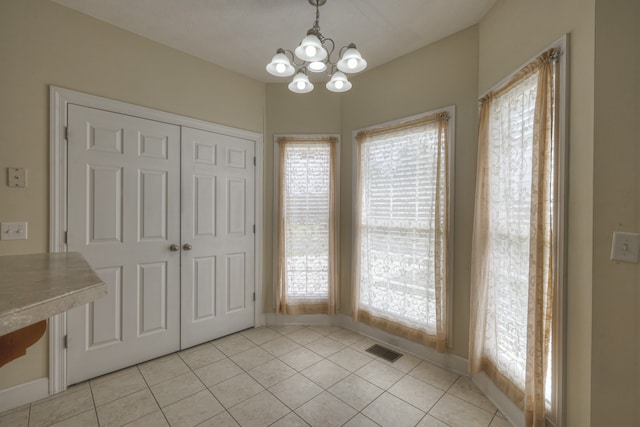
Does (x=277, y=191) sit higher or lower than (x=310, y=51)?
lower

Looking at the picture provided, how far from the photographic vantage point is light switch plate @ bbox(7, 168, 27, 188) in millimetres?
1812

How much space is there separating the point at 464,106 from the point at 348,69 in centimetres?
108

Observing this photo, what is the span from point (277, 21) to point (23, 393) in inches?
126

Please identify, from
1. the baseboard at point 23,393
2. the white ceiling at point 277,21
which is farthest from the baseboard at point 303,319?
the white ceiling at point 277,21

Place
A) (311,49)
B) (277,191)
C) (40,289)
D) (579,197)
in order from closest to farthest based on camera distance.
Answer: (40,289) → (579,197) → (311,49) → (277,191)

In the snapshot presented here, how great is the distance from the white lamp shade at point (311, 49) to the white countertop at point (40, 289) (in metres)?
1.46

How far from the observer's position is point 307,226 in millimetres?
3121

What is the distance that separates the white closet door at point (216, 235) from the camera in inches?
103

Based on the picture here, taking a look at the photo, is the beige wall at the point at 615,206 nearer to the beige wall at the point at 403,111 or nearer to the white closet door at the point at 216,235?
the beige wall at the point at 403,111

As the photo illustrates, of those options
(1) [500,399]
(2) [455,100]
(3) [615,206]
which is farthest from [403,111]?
(1) [500,399]

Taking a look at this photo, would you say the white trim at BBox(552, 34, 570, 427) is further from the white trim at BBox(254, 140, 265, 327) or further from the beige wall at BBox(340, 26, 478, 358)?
the white trim at BBox(254, 140, 265, 327)

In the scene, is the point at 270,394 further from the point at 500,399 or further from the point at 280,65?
the point at 280,65

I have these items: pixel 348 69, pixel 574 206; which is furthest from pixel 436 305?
pixel 348 69

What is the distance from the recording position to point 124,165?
88.3 inches
